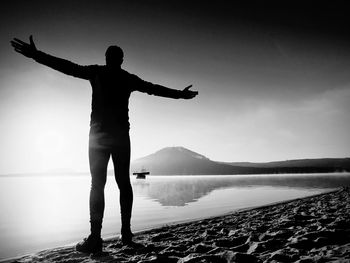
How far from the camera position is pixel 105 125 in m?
4.16

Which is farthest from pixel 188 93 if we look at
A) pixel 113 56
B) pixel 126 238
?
pixel 126 238

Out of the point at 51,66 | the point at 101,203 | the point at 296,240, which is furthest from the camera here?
the point at 101,203

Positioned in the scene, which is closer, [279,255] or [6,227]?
[279,255]

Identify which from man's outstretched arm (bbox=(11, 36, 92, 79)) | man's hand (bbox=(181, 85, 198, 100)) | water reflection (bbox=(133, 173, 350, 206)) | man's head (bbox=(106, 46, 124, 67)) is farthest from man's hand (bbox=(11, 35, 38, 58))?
water reflection (bbox=(133, 173, 350, 206))

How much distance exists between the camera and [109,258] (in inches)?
144

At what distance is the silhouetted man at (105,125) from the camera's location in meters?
4.05

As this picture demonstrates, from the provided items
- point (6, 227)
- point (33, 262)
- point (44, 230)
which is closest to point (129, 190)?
point (33, 262)

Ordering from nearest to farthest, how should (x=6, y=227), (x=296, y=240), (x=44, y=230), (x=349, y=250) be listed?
(x=349, y=250) → (x=296, y=240) → (x=44, y=230) → (x=6, y=227)

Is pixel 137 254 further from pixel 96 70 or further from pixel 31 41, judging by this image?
pixel 31 41

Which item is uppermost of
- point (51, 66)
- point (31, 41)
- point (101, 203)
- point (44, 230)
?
point (31, 41)

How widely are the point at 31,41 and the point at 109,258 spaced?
10.6 feet

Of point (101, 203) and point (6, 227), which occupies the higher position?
point (101, 203)

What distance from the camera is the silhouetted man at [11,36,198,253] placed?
4.05 metres

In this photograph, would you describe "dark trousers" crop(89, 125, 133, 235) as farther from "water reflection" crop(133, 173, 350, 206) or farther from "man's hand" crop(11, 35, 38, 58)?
"water reflection" crop(133, 173, 350, 206)
